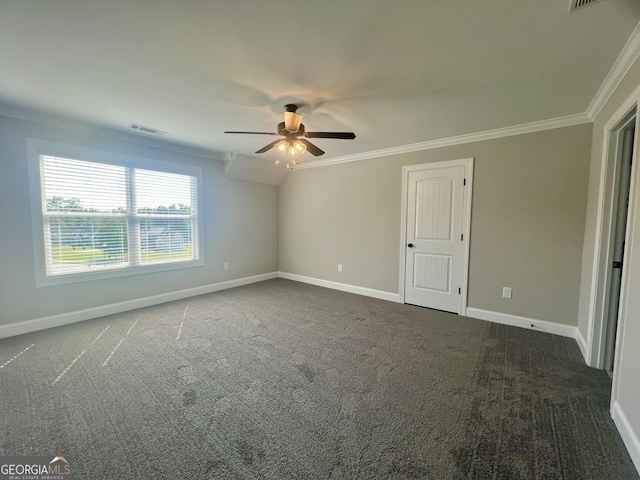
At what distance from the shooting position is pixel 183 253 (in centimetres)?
436

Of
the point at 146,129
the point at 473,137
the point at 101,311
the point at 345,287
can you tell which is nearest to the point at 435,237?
the point at 473,137

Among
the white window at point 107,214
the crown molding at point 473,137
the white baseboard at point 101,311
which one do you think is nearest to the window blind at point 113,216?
the white window at point 107,214

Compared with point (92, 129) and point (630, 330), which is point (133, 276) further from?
point (630, 330)

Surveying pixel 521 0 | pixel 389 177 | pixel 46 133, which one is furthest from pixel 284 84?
pixel 46 133

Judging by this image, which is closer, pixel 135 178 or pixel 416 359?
pixel 416 359

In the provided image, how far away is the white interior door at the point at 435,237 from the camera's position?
3615mm

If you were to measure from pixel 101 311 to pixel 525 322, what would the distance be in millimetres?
5393

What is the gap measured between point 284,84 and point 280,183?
139 inches

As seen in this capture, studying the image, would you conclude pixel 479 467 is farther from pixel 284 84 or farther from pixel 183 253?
pixel 183 253

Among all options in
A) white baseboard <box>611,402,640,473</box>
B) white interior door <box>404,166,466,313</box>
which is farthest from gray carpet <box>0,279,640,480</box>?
white interior door <box>404,166,466,313</box>

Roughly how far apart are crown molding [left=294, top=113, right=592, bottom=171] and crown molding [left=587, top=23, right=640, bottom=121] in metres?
0.25

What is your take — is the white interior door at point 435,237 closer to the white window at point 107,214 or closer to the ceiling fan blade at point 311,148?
the ceiling fan blade at point 311,148

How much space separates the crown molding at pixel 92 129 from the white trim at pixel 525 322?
14.7 feet

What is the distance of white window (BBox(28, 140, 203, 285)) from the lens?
306 cm
